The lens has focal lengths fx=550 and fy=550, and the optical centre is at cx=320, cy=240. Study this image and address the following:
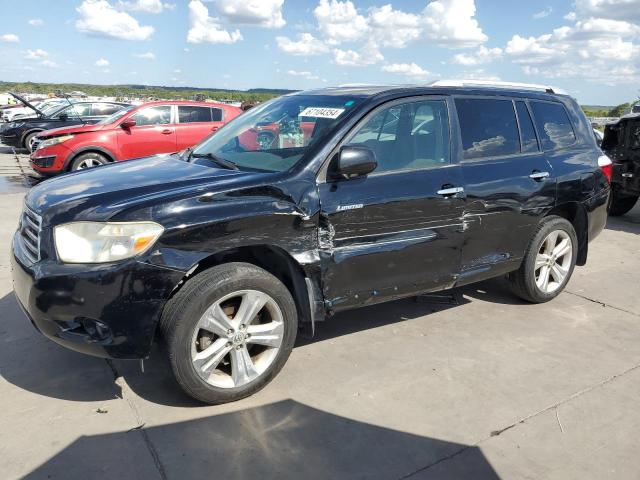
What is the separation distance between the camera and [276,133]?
3.92 meters

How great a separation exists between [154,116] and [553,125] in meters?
8.37

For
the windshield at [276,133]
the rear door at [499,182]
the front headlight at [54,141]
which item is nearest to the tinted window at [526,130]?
the rear door at [499,182]

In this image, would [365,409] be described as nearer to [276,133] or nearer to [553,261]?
[276,133]

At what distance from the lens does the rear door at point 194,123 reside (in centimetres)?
1119

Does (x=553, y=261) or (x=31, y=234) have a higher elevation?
(x=31, y=234)

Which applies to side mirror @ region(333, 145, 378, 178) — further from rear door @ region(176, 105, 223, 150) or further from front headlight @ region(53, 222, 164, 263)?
rear door @ region(176, 105, 223, 150)

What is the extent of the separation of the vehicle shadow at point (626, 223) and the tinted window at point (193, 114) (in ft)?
26.0

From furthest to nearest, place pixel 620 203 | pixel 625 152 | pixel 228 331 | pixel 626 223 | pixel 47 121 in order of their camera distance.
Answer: pixel 47 121 → pixel 620 203 → pixel 626 223 → pixel 625 152 → pixel 228 331

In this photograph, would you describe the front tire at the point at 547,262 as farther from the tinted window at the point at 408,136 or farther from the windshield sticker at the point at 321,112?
the windshield sticker at the point at 321,112

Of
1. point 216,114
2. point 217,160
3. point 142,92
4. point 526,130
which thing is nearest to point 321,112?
point 217,160

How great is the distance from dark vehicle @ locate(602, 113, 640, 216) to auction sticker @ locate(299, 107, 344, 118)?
632cm

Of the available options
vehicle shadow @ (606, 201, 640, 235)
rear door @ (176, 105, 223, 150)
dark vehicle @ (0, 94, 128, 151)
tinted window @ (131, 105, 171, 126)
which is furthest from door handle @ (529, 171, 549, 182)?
dark vehicle @ (0, 94, 128, 151)

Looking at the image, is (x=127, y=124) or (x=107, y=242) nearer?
(x=107, y=242)

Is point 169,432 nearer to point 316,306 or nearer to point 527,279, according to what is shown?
point 316,306
